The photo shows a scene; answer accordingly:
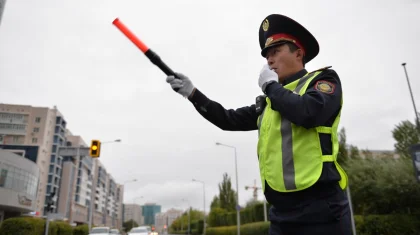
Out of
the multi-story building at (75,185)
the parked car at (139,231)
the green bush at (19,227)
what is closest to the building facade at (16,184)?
the green bush at (19,227)

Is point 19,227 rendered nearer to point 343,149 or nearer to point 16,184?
point 343,149

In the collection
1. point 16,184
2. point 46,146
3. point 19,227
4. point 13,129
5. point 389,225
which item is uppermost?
point 13,129

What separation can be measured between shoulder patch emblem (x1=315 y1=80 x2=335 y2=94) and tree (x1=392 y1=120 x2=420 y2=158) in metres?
29.2

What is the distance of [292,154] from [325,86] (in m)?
0.46

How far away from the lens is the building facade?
140ft

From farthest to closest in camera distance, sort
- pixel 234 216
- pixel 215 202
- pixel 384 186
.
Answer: pixel 215 202, pixel 234 216, pixel 384 186

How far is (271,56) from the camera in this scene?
2.33m

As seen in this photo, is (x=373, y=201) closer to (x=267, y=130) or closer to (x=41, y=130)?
(x=267, y=130)

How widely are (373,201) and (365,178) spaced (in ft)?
4.69

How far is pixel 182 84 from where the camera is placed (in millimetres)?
2416

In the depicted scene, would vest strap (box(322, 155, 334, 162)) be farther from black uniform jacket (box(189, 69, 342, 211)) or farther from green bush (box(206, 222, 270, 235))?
green bush (box(206, 222, 270, 235))

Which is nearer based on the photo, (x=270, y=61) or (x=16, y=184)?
(x=270, y=61)

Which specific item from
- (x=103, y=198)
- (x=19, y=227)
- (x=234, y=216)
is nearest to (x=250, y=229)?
(x=234, y=216)

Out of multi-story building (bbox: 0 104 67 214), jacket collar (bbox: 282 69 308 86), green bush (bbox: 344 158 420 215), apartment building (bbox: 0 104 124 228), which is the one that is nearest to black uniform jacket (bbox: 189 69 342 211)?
jacket collar (bbox: 282 69 308 86)
